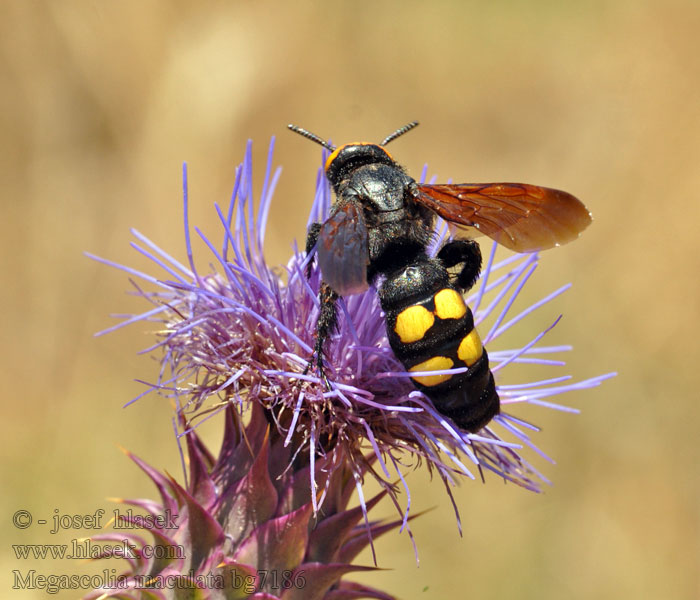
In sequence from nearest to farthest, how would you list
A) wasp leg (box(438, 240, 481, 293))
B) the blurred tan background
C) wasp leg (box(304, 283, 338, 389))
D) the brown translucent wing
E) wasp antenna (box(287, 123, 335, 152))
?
1. wasp leg (box(304, 283, 338, 389))
2. the brown translucent wing
3. wasp leg (box(438, 240, 481, 293))
4. wasp antenna (box(287, 123, 335, 152))
5. the blurred tan background

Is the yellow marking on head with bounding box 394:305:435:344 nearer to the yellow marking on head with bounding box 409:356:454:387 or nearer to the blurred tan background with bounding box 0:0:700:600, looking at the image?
the yellow marking on head with bounding box 409:356:454:387

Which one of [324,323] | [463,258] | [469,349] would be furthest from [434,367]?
[463,258]

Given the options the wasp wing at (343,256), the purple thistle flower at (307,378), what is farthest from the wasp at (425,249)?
the purple thistle flower at (307,378)

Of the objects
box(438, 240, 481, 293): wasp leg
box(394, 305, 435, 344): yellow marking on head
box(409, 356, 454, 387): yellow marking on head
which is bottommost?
box(409, 356, 454, 387): yellow marking on head

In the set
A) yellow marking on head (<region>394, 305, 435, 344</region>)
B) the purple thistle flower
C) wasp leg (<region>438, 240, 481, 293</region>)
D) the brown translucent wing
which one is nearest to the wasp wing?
yellow marking on head (<region>394, 305, 435, 344</region>)

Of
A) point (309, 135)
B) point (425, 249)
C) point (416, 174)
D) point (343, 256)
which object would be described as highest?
point (416, 174)

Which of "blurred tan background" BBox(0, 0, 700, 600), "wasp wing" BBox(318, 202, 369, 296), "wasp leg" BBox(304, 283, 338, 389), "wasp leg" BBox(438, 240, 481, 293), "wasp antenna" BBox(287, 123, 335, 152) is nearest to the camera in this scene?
"wasp wing" BBox(318, 202, 369, 296)

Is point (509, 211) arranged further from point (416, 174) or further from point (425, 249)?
point (416, 174)
